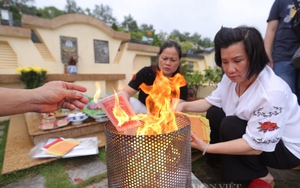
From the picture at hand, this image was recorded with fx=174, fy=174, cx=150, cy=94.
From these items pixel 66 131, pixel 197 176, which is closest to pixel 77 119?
pixel 66 131

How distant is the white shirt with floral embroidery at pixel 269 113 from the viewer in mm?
1176

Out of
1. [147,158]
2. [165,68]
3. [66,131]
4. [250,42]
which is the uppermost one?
[250,42]

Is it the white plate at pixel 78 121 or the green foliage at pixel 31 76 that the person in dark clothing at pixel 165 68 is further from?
the green foliage at pixel 31 76

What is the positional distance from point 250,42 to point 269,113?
507mm

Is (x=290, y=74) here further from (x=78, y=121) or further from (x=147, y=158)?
(x=78, y=121)

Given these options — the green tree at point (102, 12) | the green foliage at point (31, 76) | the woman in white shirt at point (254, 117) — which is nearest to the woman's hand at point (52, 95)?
the woman in white shirt at point (254, 117)

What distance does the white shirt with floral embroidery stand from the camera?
3.86 feet

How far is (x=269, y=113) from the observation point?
1.18 meters

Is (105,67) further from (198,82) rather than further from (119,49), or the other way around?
(198,82)

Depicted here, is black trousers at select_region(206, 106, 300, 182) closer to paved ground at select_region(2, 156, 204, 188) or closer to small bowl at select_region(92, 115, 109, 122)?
paved ground at select_region(2, 156, 204, 188)

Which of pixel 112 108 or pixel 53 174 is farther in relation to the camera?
pixel 53 174

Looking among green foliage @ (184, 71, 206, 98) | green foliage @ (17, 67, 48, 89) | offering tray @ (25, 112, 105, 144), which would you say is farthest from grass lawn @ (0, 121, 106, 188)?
green foliage @ (184, 71, 206, 98)

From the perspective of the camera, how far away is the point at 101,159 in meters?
2.04

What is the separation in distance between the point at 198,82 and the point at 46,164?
15.0 feet
